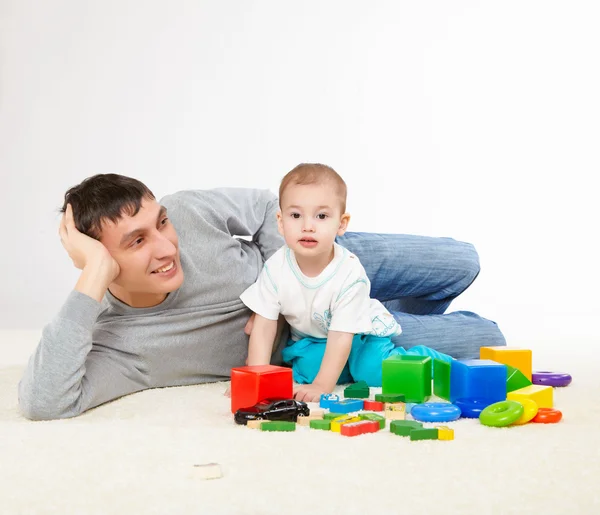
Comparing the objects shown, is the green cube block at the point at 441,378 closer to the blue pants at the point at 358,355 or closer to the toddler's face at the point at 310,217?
the blue pants at the point at 358,355

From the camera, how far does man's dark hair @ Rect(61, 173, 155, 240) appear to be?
1.68 m

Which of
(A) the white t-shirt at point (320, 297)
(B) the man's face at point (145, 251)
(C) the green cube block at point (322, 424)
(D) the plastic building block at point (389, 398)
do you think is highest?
(B) the man's face at point (145, 251)

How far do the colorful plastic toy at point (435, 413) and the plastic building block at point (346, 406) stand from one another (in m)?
0.12

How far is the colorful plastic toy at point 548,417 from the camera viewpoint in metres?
1.45

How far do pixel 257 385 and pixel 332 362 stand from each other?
0.28m

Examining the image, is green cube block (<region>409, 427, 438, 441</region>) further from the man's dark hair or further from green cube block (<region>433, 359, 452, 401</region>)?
the man's dark hair

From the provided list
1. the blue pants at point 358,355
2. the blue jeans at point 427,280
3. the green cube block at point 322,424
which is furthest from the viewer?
the blue jeans at point 427,280

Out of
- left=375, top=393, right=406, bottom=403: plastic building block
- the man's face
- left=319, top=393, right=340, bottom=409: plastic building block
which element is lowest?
left=319, top=393, right=340, bottom=409: plastic building block

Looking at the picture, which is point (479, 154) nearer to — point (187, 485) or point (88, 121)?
point (88, 121)

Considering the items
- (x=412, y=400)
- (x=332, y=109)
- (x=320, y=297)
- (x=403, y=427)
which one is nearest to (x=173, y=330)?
(x=320, y=297)

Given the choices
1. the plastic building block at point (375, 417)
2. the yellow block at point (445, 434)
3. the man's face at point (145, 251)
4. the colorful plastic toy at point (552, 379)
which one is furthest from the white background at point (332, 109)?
the yellow block at point (445, 434)

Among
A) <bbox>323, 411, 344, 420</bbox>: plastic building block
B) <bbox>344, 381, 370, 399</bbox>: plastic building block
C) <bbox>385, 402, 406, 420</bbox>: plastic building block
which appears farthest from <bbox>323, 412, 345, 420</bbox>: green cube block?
<bbox>344, 381, 370, 399</bbox>: plastic building block

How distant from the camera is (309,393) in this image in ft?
5.57

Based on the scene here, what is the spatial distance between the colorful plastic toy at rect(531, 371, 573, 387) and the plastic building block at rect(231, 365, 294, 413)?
24.7 inches
